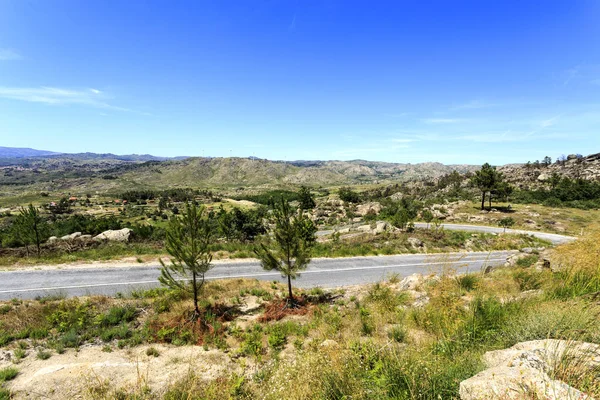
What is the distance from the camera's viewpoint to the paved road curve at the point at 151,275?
1446cm

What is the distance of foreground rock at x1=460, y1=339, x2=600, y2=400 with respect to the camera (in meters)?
2.61

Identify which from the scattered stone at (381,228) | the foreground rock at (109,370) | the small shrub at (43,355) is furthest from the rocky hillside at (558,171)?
the small shrub at (43,355)

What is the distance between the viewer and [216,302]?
13680 millimetres

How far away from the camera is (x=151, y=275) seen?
1727 cm

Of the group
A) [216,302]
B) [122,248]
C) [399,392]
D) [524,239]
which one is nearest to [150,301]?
[216,302]

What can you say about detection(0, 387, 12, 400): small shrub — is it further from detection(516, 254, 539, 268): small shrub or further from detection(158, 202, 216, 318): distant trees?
detection(516, 254, 539, 268): small shrub

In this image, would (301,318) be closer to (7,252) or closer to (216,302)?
(216,302)

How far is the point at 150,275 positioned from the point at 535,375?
1912cm

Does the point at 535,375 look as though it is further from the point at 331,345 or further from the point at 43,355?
the point at 43,355

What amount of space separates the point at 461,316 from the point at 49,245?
30.6 meters

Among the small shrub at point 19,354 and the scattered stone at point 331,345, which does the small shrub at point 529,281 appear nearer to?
the scattered stone at point 331,345

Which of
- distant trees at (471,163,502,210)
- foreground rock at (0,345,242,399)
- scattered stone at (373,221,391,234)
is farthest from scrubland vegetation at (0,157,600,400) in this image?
distant trees at (471,163,502,210)

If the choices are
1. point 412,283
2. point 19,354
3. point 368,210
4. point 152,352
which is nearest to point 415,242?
point 412,283

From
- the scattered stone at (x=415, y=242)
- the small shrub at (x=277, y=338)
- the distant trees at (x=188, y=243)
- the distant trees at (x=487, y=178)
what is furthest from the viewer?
the distant trees at (x=487, y=178)
